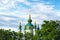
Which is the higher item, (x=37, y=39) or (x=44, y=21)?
(x=44, y=21)

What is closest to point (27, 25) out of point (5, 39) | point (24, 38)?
point (24, 38)

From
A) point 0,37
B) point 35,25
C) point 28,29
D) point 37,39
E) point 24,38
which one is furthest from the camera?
point 35,25

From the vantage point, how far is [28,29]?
123062 mm

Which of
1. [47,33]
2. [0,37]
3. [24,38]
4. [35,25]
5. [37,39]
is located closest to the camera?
[47,33]

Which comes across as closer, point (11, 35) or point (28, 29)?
point (11, 35)

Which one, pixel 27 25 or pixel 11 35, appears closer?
pixel 11 35

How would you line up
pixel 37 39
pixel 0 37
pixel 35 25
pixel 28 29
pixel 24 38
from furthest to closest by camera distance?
pixel 35 25 < pixel 28 29 < pixel 24 38 < pixel 0 37 < pixel 37 39

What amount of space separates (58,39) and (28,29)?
53684 millimetres

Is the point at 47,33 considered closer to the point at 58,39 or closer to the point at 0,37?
the point at 58,39

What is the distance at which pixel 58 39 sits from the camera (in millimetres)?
A: 69875

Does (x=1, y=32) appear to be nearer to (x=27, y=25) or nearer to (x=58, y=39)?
(x=58, y=39)

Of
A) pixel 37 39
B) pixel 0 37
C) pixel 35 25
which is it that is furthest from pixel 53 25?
pixel 35 25

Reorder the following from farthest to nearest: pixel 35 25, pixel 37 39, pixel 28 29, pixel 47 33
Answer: pixel 35 25 → pixel 28 29 → pixel 37 39 → pixel 47 33

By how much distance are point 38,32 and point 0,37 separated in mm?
13286
